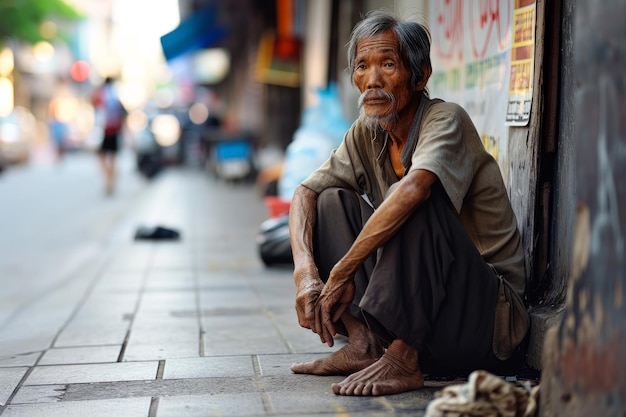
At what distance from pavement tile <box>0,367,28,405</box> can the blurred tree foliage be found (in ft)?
103

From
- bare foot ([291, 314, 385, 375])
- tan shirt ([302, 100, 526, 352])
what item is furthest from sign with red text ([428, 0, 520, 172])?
bare foot ([291, 314, 385, 375])

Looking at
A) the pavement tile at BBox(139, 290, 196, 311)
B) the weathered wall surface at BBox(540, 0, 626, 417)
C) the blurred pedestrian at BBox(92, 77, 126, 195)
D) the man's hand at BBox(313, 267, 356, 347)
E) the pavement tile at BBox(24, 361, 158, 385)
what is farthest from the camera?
the blurred pedestrian at BBox(92, 77, 126, 195)

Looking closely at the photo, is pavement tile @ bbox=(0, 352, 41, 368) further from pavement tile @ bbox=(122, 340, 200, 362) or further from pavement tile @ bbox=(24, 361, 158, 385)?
pavement tile @ bbox=(122, 340, 200, 362)

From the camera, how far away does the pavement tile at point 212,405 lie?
2867 millimetres

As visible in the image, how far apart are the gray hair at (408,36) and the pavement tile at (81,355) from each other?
5.50ft

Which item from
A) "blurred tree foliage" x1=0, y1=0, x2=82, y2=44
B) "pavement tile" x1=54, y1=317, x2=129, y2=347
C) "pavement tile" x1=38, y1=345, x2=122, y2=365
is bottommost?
"pavement tile" x1=54, y1=317, x2=129, y2=347

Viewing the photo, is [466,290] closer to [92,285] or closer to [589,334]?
[589,334]

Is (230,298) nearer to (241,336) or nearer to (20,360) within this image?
(241,336)

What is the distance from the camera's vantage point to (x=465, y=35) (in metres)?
4.83

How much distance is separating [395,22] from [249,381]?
4.60 ft

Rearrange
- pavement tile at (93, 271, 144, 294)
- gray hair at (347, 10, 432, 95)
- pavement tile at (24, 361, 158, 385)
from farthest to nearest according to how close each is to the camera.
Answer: pavement tile at (93, 271, 144, 294) < pavement tile at (24, 361, 158, 385) < gray hair at (347, 10, 432, 95)

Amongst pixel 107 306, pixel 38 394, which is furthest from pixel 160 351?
pixel 107 306

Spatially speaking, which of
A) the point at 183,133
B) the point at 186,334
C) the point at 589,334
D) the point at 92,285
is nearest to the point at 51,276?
the point at 92,285

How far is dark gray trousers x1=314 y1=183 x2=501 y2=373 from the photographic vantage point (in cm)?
289
